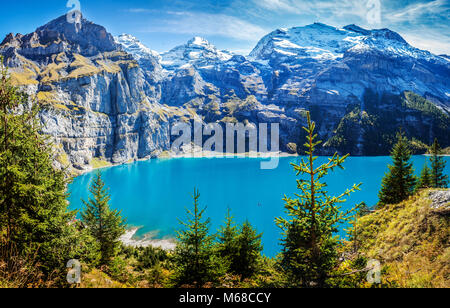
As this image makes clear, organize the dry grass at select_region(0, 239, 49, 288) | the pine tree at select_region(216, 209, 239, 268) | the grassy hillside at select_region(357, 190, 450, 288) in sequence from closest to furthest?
1. the dry grass at select_region(0, 239, 49, 288)
2. the grassy hillside at select_region(357, 190, 450, 288)
3. the pine tree at select_region(216, 209, 239, 268)

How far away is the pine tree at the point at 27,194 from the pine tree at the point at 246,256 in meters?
10.8

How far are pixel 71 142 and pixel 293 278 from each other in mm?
194397

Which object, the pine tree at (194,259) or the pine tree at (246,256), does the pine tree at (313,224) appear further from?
the pine tree at (246,256)

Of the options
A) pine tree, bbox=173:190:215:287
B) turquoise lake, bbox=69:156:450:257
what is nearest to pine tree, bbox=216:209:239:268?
pine tree, bbox=173:190:215:287

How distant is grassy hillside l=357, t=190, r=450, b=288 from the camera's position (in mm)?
9553

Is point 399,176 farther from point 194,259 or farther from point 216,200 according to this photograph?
point 216,200

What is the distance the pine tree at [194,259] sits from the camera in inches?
504

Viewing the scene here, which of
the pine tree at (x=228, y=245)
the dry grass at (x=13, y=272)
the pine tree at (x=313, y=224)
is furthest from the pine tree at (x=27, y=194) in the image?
the pine tree at (x=313, y=224)

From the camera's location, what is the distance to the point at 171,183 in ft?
359

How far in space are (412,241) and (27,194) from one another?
2228cm

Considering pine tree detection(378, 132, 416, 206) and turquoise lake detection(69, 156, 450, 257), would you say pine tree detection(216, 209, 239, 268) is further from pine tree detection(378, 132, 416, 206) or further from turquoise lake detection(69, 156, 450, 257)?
turquoise lake detection(69, 156, 450, 257)

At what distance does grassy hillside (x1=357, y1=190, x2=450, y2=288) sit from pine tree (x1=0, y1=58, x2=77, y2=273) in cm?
1615
